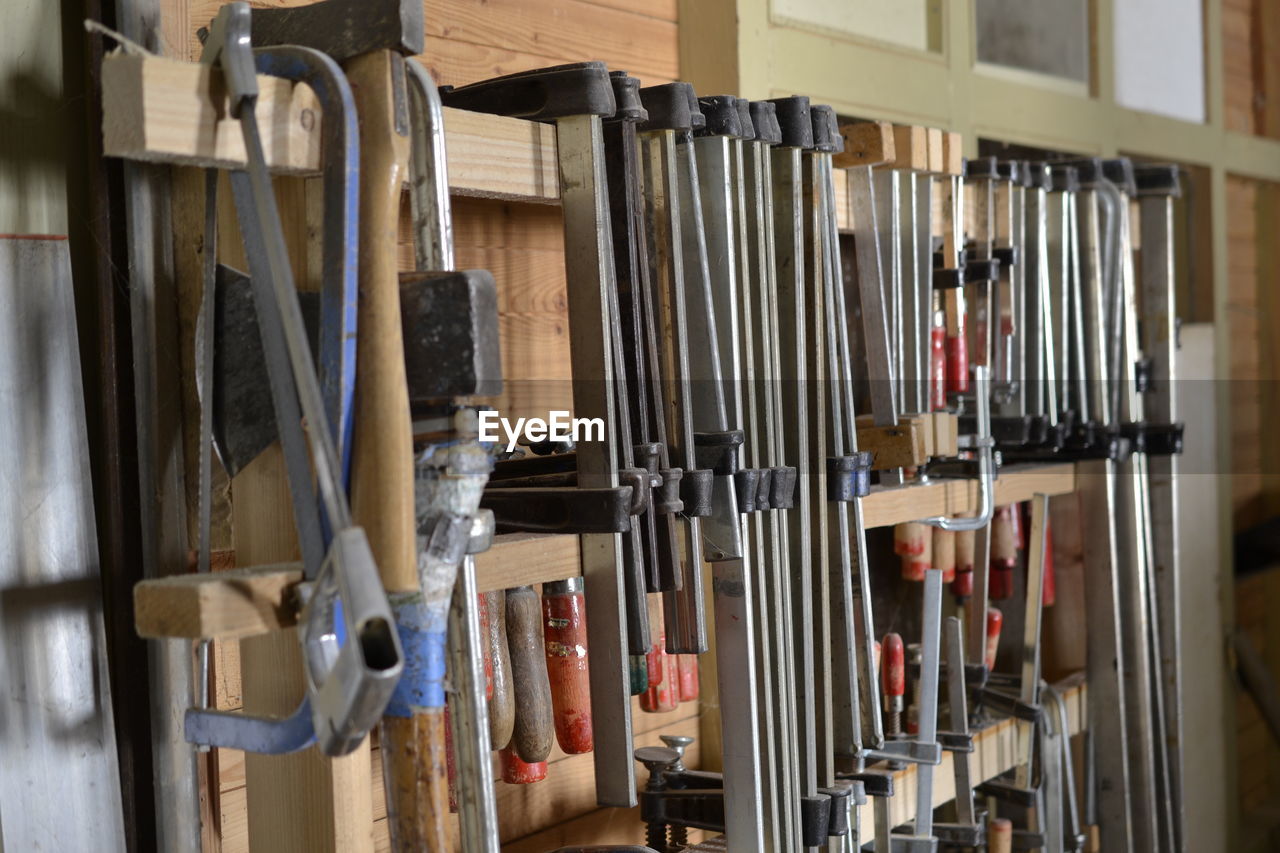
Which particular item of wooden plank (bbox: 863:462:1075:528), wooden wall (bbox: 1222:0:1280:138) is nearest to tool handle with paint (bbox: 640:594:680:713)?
wooden plank (bbox: 863:462:1075:528)

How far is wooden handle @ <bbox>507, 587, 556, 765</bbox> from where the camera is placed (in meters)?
1.35

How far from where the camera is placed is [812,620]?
1.61m

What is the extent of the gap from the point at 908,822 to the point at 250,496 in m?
1.30

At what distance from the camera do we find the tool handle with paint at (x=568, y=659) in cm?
138

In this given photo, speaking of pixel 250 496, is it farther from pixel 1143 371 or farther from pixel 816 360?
pixel 1143 371

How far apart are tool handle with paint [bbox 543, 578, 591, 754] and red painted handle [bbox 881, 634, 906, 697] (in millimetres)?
651

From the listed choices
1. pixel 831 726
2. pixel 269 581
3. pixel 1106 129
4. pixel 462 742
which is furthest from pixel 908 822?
pixel 1106 129

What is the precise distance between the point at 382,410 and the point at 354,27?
0.30 metres

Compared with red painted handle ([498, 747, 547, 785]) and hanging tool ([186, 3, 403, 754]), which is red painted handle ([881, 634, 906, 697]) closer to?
red painted handle ([498, 747, 547, 785])

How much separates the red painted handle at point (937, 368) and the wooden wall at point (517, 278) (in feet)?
1.82

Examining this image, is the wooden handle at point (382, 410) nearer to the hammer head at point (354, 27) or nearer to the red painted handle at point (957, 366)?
the hammer head at point (354, 27)

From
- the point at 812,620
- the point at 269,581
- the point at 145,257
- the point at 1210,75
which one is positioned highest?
the point at 1210,75

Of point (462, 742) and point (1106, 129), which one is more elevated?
point (1106, 129)

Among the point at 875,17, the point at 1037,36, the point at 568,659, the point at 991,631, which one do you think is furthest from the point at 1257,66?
the point at 568,659
